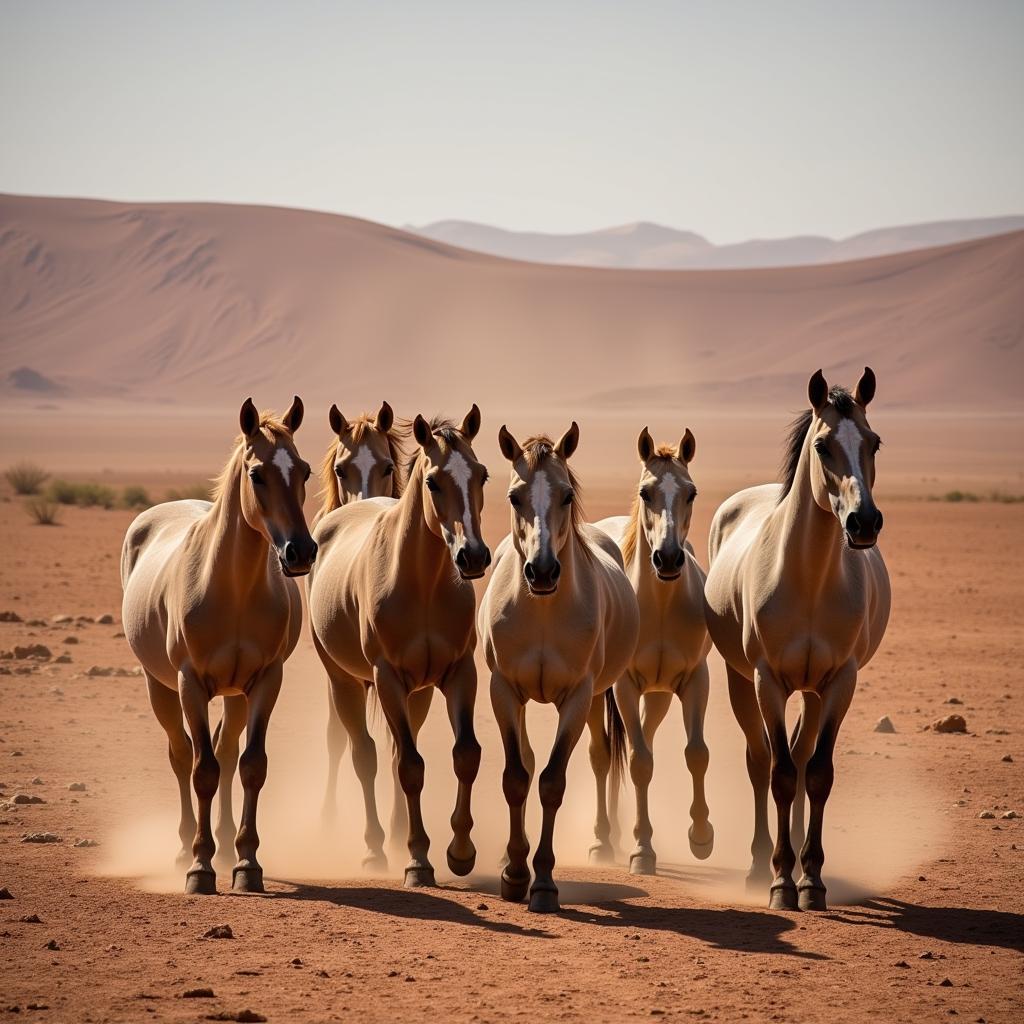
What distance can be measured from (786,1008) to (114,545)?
25.0m

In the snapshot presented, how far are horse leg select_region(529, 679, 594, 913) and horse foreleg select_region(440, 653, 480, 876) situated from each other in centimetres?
47

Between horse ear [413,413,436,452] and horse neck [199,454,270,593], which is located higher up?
horse ear [413,413,436,452]

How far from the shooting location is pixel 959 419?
106 meters

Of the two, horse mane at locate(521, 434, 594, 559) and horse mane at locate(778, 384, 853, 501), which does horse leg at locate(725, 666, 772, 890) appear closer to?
horse mane at locate(778, 384, 853, 501)

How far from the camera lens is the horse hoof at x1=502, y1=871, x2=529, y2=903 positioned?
8.05 m

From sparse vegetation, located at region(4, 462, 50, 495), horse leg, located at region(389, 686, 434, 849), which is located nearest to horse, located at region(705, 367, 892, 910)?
horse leg, located at region(389, 686, 434, 849)

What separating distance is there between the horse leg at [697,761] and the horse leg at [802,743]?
53 centimetres

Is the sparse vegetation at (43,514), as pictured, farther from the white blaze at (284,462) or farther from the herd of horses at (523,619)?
the white blaze at (284,462)

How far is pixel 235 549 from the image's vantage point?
8.21 meters

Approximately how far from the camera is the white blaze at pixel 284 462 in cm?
791

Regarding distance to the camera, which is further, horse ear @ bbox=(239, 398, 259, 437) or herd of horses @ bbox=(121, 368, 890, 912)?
horse ear @ bbox=(239, 398, 259, 437)

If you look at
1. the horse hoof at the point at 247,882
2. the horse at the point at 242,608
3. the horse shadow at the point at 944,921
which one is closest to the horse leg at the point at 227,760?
the horse at the point at 242,608

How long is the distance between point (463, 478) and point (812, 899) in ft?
9.60

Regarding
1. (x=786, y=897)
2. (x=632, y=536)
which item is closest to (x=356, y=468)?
(x=632, y=536)
